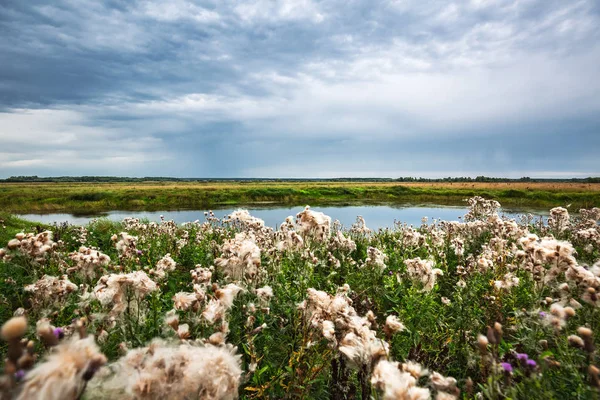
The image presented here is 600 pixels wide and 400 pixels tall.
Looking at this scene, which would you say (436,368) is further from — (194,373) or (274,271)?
(194,373)

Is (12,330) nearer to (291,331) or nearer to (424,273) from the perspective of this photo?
(291,331)

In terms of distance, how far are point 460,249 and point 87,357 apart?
823 cm

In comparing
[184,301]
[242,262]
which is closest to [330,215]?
[242,262]

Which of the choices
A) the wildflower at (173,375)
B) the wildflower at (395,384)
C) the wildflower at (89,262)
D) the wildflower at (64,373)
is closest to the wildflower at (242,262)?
the wildflower at (89,262)

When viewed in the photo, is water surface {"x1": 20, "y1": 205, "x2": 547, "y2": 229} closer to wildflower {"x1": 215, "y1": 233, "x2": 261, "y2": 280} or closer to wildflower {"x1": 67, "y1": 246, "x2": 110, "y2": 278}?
wildflower {"x1": 67, "y1": 246, "x2": 110, "y2": 278}

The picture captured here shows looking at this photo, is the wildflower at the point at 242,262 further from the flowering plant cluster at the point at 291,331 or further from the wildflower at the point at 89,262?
the wildflower at the point at 89,262

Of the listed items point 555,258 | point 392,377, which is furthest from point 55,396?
point 555,258

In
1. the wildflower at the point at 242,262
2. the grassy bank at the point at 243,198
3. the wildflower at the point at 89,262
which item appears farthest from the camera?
the grassy bank at the point at 243,198

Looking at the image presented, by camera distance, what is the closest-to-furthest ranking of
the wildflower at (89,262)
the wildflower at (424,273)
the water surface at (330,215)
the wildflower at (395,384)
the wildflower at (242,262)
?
the wildflower at (395,384) → the wildflower at (242,262) → the wildflower at (89,262) → the wildflower at (424,273) → the water surface at (330,215)

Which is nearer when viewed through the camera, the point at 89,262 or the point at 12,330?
the point at 12,330

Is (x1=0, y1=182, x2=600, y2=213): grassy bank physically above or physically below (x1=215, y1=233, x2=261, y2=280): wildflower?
below

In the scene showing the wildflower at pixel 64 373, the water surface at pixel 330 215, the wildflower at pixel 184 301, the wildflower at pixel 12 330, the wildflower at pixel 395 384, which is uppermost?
the wildflower at pixel 12 330

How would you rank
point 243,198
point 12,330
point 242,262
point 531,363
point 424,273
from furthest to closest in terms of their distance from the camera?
point 243,198 → point 424,273 → point 242,262 → point 531,363 → point 12,330

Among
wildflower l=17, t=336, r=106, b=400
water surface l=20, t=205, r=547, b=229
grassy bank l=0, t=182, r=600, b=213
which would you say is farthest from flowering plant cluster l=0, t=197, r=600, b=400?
grassy bank l=0, t=182, r=600, b=213
